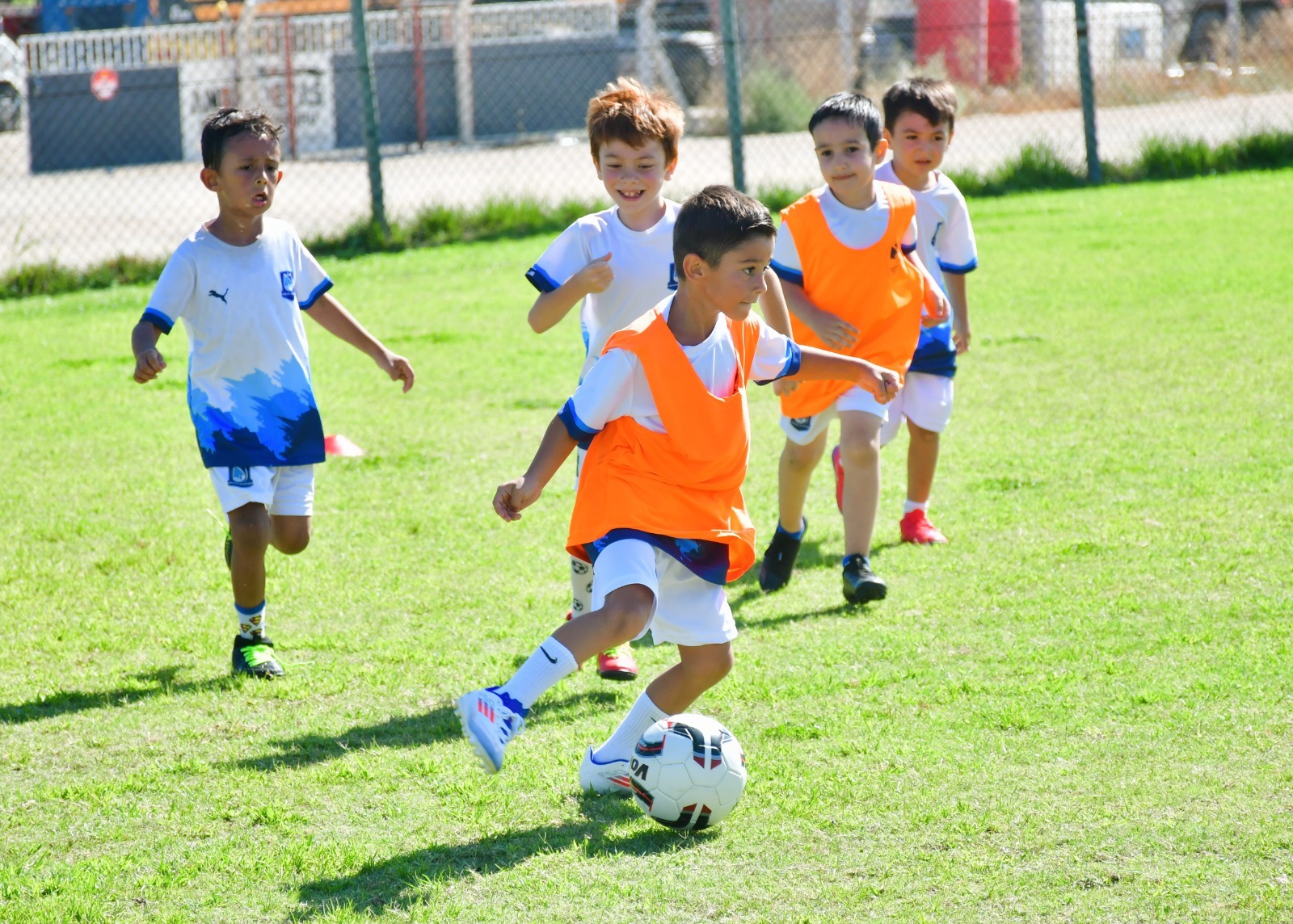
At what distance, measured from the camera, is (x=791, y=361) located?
347 centimetres

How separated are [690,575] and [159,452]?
4.51 metres

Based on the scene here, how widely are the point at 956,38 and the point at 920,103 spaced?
606 inches

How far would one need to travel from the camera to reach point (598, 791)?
10.8 feet

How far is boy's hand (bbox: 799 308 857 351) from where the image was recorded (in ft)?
14.3

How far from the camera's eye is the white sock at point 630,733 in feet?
10.8

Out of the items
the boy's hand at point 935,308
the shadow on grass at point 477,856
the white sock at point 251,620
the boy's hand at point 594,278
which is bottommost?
the shadow on grass at point 477,856

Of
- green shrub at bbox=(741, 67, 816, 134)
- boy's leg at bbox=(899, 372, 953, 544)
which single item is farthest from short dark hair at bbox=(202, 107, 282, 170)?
green shrub at bbox=(741, 67, 816, 134)

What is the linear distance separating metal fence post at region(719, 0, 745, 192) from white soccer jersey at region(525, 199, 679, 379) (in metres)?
8.09

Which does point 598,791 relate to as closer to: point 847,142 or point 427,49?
point 847,142

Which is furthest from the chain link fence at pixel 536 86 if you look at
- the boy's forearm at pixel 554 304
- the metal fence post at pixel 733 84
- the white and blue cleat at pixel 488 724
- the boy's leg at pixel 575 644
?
the white and blue cleat at pixel 488 724

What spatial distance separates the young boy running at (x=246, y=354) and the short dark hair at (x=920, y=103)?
2080 millimetres

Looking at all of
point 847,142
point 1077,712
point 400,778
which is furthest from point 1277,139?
point 400,778

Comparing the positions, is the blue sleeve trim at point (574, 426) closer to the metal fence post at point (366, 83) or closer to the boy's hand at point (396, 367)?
the boy's hand at point (396, 367)

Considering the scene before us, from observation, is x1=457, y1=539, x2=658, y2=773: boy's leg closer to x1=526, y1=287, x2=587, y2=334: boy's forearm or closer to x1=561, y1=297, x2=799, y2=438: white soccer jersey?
x1=561, y1=297, x2=799, y2=438: white soccer jersey
